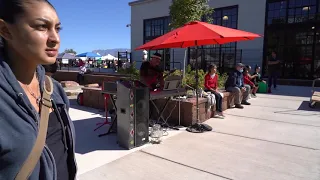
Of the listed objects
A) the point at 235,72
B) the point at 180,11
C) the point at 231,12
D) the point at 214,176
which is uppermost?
the point at 231,12

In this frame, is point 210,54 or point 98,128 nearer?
point 98,128

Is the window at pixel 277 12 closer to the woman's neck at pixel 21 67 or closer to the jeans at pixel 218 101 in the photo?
the jeans at pixel 218 101

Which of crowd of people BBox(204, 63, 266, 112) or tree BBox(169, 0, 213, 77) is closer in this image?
crowd of people BBox(204, 63, 266, 112)

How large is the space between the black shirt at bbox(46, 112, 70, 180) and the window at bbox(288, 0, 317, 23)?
17206 mm

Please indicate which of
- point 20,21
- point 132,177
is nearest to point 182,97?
point 132,177

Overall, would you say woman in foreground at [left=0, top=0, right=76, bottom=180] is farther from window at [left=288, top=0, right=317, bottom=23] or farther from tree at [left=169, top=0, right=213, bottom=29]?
window at [left=288, top=0, right=317, bottom=23]

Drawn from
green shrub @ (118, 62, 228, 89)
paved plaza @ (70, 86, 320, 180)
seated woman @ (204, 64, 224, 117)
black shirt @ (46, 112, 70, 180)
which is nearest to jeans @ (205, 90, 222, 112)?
seated woman @ (204, 64, 224, 117)

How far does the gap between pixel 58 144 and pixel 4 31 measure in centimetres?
59

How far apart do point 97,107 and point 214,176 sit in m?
4.97

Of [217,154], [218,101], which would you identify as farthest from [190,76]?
[217,154]

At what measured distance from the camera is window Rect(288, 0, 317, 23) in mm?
14547

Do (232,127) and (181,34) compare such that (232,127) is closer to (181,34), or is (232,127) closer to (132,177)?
(181,34)

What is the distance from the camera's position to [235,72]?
763 cm

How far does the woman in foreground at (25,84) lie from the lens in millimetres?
908
